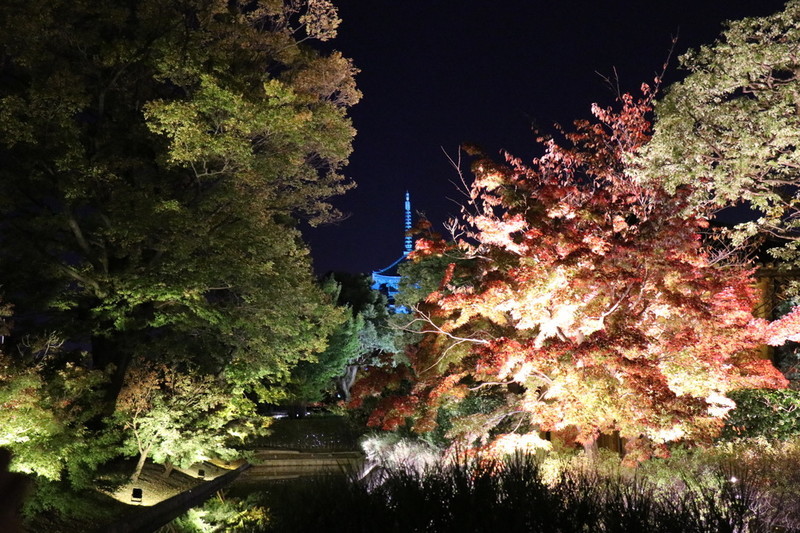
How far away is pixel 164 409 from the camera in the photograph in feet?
41.9

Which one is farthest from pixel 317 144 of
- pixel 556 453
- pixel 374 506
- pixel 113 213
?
pixel 374 506

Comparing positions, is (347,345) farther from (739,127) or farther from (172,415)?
(739,127)

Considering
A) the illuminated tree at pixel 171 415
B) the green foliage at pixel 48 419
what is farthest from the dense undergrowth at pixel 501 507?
the illuminated tree at pixel 171 415

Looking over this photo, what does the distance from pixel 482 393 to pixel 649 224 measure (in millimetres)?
5358

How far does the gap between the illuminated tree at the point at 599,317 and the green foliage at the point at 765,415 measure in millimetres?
441

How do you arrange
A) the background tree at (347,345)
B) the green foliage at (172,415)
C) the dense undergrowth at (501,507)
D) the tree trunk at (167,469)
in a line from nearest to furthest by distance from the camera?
1. the dense undergrowth at (501,507)
2. the green foliage at (172,415)
3. the tree trunk at (167,469)
4. the background tree at (347,345)

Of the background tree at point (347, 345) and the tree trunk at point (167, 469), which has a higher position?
the background tree at point (347, 345)

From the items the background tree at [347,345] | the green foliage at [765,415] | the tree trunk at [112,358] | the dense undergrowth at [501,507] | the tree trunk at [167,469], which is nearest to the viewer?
the dense undergrowth at [501,507]

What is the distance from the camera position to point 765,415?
11.2 m

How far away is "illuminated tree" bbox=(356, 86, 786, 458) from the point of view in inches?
345

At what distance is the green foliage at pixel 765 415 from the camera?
10945 millimetres

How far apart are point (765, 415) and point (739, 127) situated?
5377 mm

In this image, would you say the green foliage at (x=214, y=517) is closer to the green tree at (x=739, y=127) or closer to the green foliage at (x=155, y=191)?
the green foliage at (x=155, y=191)

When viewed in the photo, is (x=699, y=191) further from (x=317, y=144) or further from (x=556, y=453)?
(x=317, y=144)
